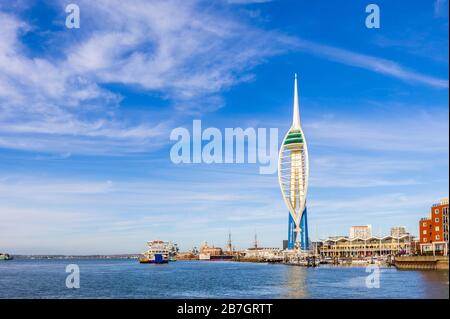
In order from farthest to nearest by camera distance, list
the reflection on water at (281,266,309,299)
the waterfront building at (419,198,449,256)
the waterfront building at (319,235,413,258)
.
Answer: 1. the waterfront building at (319,235,413,258)
2. the waterfront building at (419,198,449,256)
3. the reflection on water at (281,266,309,299)

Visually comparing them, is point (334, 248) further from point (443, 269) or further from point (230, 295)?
point (230, 295)

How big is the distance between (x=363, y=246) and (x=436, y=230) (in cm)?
A: 8399

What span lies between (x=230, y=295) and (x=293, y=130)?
372 ft

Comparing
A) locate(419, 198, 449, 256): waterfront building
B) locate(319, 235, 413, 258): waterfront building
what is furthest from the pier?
locate(319, 235, 413, 258): waterfront building

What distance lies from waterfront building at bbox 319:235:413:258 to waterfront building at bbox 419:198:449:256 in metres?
68.1

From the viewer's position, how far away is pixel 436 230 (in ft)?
269

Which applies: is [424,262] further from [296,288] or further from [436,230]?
[296,288]

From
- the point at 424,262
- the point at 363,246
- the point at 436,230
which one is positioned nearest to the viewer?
the point at 424,262

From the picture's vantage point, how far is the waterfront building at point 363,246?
15725cm

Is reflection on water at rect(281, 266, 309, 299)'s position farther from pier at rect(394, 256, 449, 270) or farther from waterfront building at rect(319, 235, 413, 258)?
waterfront building at rect(319, 235, 413, 258)

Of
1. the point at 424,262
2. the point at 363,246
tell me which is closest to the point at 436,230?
→ the point at 424,262

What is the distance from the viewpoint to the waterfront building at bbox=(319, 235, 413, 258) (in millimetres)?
157250
